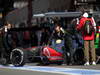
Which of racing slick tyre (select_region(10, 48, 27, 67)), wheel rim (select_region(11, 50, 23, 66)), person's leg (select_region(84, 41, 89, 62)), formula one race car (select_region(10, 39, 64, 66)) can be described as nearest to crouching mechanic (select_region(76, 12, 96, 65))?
person's leg (select_region(84, 41, 89, 62))

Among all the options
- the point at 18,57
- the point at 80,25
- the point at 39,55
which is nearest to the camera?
the point at 80,25

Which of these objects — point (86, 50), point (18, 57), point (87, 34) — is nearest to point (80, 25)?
point (87, 34)

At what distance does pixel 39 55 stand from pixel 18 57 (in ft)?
2.51

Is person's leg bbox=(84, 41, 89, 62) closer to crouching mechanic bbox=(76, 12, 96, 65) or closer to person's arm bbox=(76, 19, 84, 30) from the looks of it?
crouching mechanic bbox=(76, 12, 96, 65)

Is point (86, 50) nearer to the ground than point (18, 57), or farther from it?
farther from it

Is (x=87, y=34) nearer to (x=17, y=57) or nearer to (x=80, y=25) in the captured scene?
(x=80, y=25)

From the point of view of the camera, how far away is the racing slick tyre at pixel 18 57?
13.8 meters

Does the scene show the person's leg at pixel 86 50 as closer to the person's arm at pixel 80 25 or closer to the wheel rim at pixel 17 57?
the person's arm at pixel 80 25

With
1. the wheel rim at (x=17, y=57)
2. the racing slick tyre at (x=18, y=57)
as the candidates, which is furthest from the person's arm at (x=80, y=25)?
the wheel rim at (x=17, y=57)

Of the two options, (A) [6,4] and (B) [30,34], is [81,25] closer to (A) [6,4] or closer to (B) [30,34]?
(B) [30,34]

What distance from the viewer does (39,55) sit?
556 inches

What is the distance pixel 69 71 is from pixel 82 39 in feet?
8.06

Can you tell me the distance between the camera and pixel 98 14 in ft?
50.1

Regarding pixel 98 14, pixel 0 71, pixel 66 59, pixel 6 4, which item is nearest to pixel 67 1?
pixel 98 14
